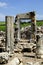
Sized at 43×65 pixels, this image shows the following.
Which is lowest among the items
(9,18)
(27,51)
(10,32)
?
(27,51)

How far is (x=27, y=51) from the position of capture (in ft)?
63.6

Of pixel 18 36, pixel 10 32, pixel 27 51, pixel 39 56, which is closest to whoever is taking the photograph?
pixel 39 56

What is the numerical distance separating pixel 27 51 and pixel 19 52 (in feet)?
3.21

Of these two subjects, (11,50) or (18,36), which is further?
(18,36)

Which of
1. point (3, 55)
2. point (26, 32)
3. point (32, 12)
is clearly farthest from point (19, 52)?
point (26, 32)

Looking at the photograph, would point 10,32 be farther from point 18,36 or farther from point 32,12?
point 18,36

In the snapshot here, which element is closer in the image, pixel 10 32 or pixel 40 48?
pixel 40 48

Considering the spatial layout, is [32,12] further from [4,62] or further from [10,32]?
[4,62]

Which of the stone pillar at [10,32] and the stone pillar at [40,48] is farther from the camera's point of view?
the stone pillar at [10,32]

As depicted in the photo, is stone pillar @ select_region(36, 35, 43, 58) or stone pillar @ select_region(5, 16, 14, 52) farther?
stone pillar @ select_region(5, 16, 14, 52)

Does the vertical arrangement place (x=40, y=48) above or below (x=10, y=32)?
below

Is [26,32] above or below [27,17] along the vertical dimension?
below

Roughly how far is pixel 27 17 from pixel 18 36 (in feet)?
11.1

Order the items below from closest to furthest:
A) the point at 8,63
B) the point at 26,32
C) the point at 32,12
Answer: the point at 8,63 < the point at 32,12 < the point at 26,32
